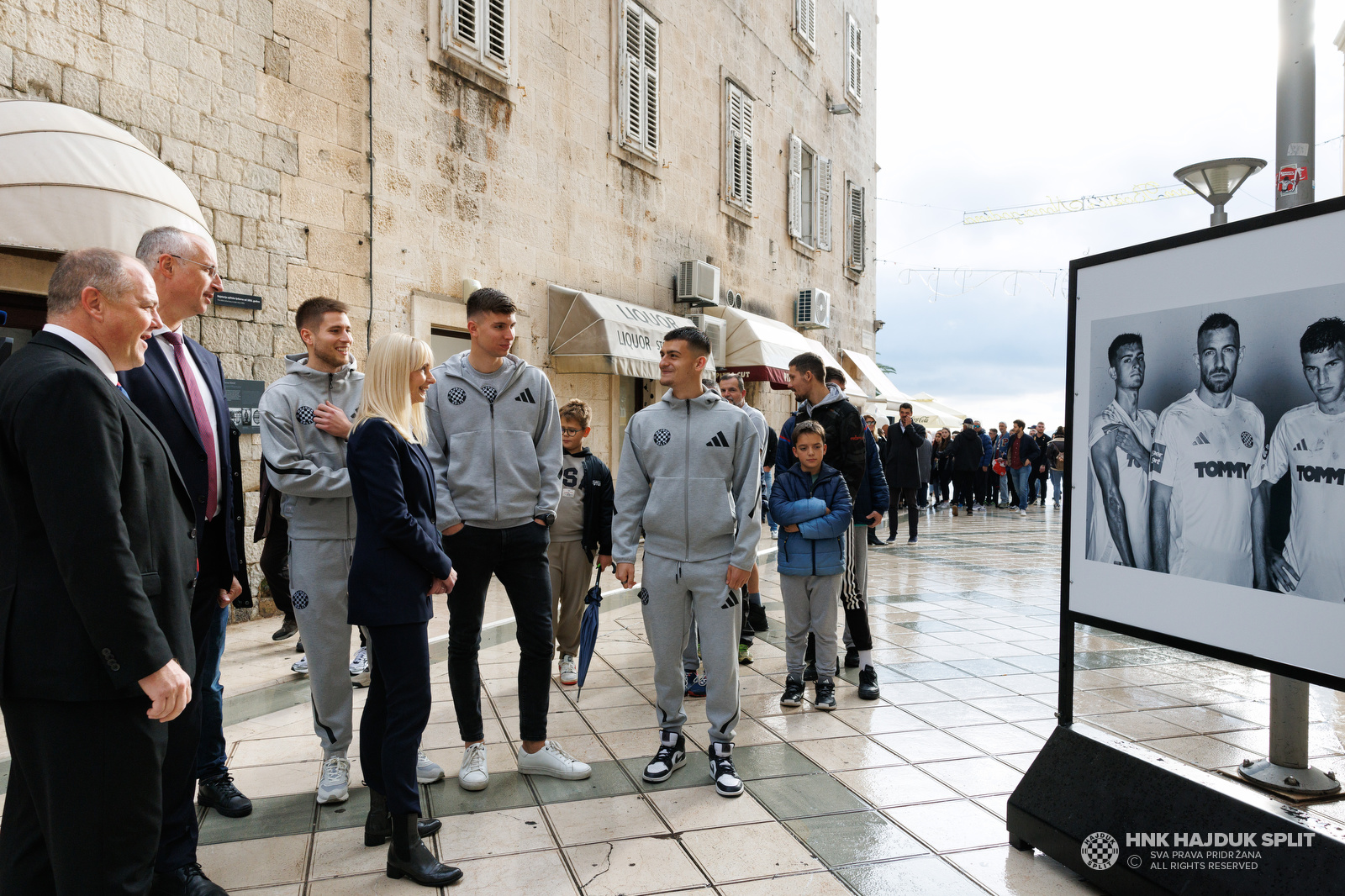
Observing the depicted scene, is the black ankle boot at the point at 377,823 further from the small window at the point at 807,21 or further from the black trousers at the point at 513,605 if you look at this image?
the small window at the point at 807,21

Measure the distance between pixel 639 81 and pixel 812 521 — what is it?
28.9 ft

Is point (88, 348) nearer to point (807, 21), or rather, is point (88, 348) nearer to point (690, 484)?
point (690, 484)

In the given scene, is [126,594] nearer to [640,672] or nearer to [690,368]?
[690,368]

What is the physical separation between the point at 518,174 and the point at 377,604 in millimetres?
7430

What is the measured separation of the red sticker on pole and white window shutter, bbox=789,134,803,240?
1277 cm

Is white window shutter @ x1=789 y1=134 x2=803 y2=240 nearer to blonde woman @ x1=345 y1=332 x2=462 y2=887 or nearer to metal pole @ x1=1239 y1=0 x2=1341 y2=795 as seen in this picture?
metal pole @ x1=1239 y1=0 x2=1341 y2=795

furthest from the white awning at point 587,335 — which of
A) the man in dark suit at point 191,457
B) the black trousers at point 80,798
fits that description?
the black trousers at point 80,798

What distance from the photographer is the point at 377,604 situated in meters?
2.77

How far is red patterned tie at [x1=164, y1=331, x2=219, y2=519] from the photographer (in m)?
2.80

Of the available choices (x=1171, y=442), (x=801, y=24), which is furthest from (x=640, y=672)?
(x=801, y=24)

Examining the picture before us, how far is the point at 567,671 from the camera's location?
16.8 ft

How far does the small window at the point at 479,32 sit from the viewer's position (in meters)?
8.15

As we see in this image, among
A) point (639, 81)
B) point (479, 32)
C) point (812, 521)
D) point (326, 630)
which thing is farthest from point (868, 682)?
point (639, 81)

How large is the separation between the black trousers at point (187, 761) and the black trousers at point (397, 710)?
0.52 m
